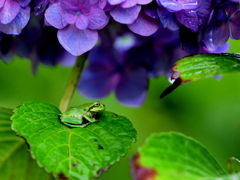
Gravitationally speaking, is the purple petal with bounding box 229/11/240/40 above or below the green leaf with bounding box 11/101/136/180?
above

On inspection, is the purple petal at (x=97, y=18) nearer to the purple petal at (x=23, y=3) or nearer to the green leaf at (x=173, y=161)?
the purple petal at (x=23, y=3)

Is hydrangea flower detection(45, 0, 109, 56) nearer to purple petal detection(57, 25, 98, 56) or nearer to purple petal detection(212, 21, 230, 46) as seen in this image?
purple petal detection(57, 25, 98, 56)

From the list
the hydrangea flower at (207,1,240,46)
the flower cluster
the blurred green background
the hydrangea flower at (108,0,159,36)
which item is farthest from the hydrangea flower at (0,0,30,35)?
the blurred green background

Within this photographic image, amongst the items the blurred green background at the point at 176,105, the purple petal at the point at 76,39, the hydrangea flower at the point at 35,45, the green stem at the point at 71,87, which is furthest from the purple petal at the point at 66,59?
the blurred green background at the point at 176,105

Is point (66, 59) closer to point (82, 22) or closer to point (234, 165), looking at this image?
point (82, 22)

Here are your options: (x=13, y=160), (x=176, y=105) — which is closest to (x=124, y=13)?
(x=13, y=160)
